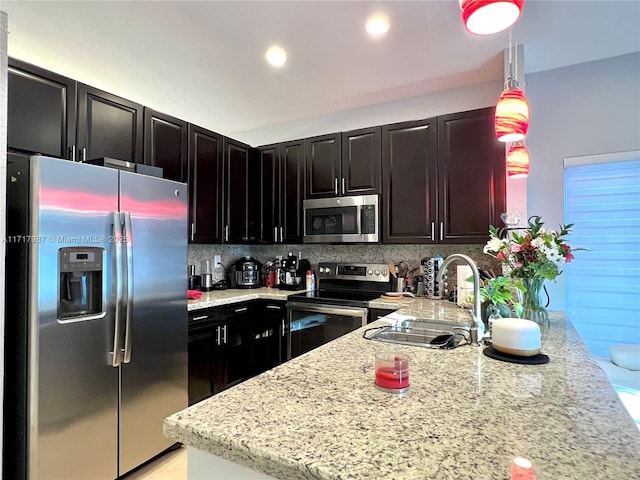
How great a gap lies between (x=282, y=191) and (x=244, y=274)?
951mm

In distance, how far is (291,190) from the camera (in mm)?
3467

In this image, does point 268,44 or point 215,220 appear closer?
point 268,44

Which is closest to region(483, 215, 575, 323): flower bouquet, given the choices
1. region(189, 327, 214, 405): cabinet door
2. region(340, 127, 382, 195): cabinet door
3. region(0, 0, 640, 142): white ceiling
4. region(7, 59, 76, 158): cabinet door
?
region(0, 0, 640, 142): white ceiling

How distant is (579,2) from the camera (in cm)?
190

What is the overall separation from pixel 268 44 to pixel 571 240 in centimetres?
264

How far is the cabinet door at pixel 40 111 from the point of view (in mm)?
1915

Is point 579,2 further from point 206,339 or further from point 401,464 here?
point 206,339

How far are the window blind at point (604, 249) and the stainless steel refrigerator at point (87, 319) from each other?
115 inches

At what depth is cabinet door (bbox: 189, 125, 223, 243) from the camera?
2.95 m

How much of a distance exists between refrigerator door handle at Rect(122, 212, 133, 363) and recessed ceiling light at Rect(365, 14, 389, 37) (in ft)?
5.93

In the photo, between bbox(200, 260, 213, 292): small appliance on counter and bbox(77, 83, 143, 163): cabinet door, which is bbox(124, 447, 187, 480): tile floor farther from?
bbox(77, 83, 143, 163): cabinet door

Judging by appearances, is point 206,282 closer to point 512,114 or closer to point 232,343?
point 232,343

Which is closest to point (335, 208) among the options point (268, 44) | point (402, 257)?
point (402, 257)

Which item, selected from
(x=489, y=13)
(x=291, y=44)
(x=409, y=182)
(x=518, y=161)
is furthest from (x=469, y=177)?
(x=489, y=13)
